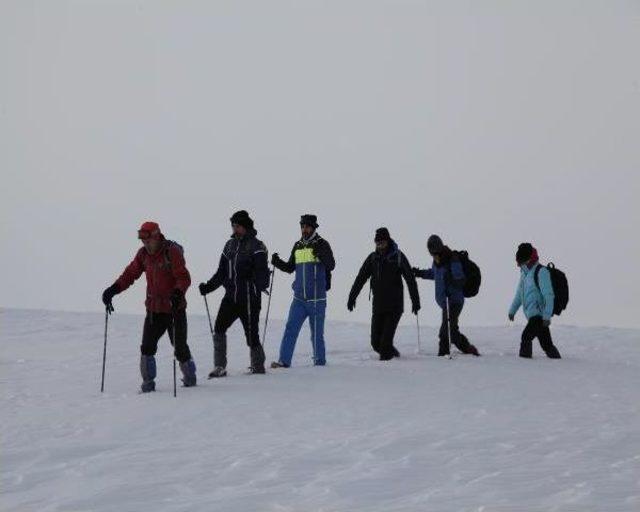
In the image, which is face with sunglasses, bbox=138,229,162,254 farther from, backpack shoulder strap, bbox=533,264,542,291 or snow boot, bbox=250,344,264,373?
backpack shoulder strap, bbox=533,264,542,291

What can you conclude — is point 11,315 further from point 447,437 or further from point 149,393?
point 447,437

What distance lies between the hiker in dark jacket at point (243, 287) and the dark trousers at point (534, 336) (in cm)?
493

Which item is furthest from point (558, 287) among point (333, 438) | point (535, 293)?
point (333, 438)

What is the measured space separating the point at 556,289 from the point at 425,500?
10.1 meters

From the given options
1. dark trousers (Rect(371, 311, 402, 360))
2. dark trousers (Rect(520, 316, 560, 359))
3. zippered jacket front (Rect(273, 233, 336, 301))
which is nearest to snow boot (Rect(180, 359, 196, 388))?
zippered jacket front (Rect(273, 233, 336, 301))

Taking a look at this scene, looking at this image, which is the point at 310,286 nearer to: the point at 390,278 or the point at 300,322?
the point at 300,322

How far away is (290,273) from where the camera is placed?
572 inches

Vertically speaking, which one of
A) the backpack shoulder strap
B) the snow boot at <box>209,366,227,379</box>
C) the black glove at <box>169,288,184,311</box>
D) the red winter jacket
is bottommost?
the snow boot at <box>209,366,227,379</box>

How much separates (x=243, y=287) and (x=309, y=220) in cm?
157

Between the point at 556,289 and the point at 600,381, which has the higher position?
the point at 556,289

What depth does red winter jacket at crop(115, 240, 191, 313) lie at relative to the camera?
11445 millimetres

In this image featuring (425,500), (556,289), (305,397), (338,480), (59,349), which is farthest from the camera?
(59,349)

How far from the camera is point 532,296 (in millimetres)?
15922

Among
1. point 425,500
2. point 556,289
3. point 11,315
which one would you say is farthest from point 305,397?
point 11,315
